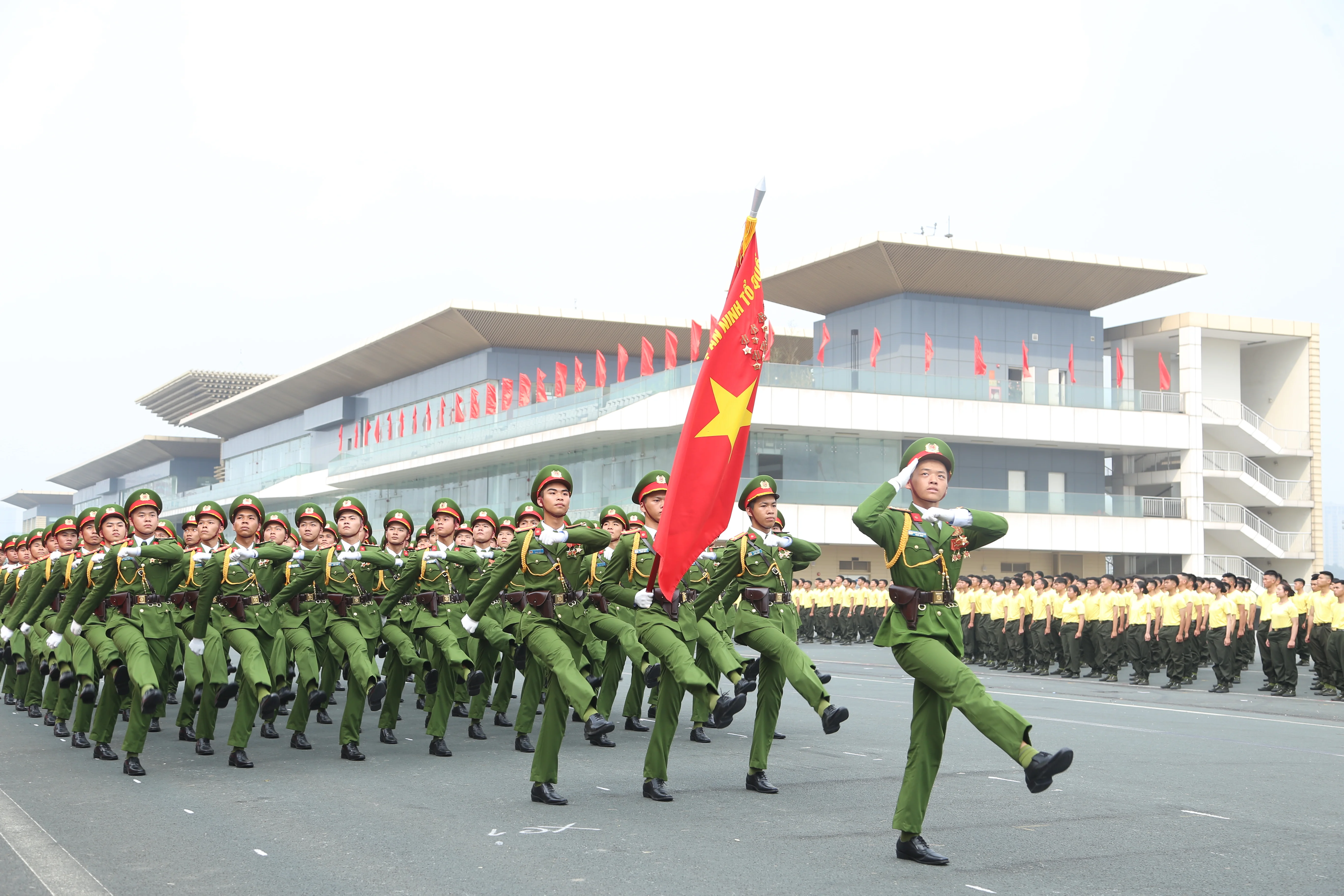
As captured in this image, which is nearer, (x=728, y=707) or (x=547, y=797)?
(x=728, y=707)

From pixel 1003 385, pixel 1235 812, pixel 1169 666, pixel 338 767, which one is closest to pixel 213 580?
pixel 338 767

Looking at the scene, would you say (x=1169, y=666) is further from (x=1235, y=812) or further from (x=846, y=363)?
(x=846, y=363)

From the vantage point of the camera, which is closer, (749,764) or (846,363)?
(749,764)

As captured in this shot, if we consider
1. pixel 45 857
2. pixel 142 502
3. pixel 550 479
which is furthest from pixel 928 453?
pixel 142 502

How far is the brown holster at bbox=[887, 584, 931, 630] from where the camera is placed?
6.94m

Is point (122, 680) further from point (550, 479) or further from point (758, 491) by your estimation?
point (758, 491)

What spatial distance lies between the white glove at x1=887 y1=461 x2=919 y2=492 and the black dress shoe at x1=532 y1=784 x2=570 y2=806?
305 cm

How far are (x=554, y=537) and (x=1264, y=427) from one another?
5134 cm

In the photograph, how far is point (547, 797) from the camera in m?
8.40

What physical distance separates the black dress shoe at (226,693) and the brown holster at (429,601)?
1928 millimetres

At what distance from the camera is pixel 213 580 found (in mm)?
10609

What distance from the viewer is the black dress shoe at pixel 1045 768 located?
6070mm

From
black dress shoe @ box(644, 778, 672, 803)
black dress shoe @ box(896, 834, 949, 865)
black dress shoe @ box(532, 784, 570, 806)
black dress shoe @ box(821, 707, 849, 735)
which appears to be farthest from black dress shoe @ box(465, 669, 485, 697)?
black dress shoe @ box(896, 834, 949, 865)

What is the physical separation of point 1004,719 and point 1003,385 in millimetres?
41547
